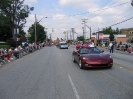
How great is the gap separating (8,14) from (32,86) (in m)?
48.0

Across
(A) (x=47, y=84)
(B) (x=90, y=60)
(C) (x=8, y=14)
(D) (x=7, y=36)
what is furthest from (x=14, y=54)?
(D) (x=7, y=36)

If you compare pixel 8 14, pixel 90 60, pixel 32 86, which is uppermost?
Result: pixel 8 14

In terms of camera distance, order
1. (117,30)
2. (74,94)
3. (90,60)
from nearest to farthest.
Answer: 1. (74,94)
2. (90,60)
3. (117,30)

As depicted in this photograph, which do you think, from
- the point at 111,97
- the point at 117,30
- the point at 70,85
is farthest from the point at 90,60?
the point at 117,30

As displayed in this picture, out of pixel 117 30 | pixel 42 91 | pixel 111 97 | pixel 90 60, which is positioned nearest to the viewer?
pixel 111 97

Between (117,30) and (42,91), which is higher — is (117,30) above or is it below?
above

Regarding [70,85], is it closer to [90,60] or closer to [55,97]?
[55,97]

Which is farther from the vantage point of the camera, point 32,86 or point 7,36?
point 7,36

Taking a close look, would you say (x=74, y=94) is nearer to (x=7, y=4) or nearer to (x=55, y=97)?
(x=55, y=97)

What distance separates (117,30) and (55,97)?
154m

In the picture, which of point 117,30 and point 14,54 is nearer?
point 14,54

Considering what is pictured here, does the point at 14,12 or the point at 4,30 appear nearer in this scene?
the point at 14,12

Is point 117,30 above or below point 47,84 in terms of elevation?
above

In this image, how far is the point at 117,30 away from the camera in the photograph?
15288 cm
